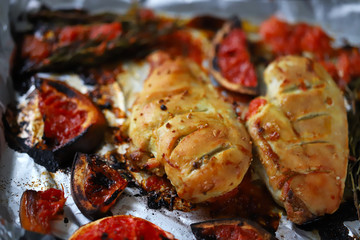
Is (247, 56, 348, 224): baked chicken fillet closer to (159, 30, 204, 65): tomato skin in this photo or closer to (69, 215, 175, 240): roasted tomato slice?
(69, 215, 175, 240): roasted tomato slice

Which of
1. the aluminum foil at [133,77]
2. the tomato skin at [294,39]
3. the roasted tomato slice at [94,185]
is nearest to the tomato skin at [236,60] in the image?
the tomato skin at [294,39]

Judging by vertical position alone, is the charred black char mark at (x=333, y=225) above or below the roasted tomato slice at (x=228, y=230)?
below

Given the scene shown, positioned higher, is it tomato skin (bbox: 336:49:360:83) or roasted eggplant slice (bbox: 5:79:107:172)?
roasted eggplant slice (bbox: 5:79:107:172)

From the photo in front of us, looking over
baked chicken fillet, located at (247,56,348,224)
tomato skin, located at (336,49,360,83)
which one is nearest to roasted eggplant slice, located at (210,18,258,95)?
baked chicken fillet, located at (247,56,348,224)

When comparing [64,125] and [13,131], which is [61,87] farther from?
[13,131]

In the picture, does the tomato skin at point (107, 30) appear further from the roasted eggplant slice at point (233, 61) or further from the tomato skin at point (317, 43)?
the tomato skin at point (317, 43)

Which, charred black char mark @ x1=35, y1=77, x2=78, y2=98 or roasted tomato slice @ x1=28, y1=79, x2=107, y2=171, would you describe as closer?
roasted tomato slice @ x1=28, y1=79, x2=107, y2=171
